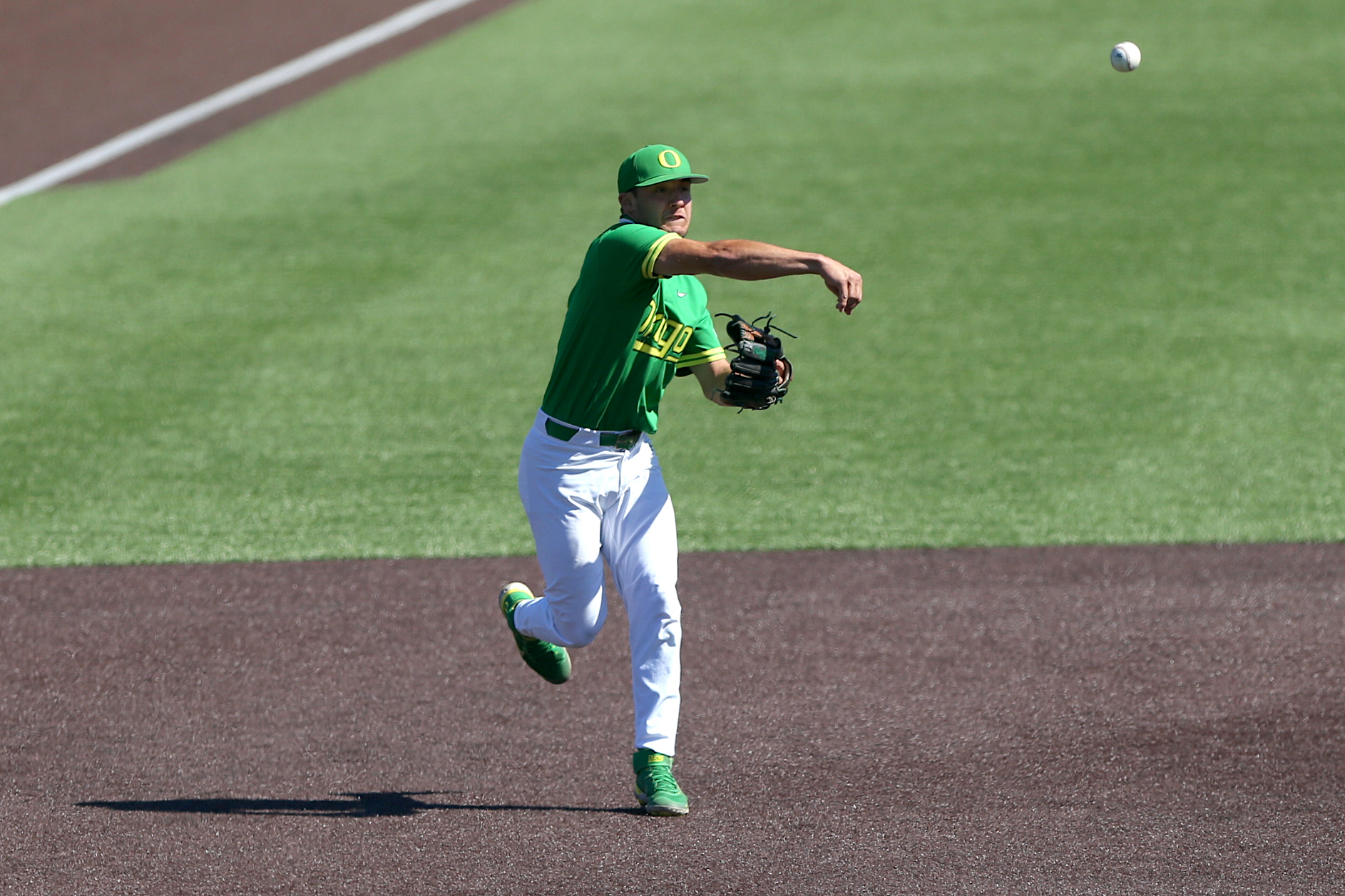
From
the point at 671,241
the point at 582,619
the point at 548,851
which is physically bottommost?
the point at 548,851

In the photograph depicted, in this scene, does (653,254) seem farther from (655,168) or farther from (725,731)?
(725,731)

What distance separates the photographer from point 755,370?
5.44m

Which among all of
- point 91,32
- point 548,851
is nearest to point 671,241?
point 548,851

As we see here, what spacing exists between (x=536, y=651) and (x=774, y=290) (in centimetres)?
745

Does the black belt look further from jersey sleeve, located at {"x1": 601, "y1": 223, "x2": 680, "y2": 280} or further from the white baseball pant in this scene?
jersey sleeve, located at {"x1": 601, "y1": 223, "x2": 680, "y2": 280}

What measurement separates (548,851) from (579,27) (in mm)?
16271

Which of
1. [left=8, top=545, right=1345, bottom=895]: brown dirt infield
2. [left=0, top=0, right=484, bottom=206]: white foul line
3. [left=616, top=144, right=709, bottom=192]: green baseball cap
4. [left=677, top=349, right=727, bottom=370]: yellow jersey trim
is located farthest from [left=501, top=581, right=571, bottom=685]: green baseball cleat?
[left=0, top=0, right=484, bottom=206]: white foul line

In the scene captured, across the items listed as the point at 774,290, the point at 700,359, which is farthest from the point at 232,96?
the point at 700,359

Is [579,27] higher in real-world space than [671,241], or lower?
lower

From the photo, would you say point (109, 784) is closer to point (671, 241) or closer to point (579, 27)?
point (671, 241)

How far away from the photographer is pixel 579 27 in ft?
65.0

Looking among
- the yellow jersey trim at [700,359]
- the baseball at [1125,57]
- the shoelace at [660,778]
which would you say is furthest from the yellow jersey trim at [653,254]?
the baseball at [1125,57]

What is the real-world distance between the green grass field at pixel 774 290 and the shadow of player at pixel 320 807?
300cm

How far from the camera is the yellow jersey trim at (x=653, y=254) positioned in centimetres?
499
